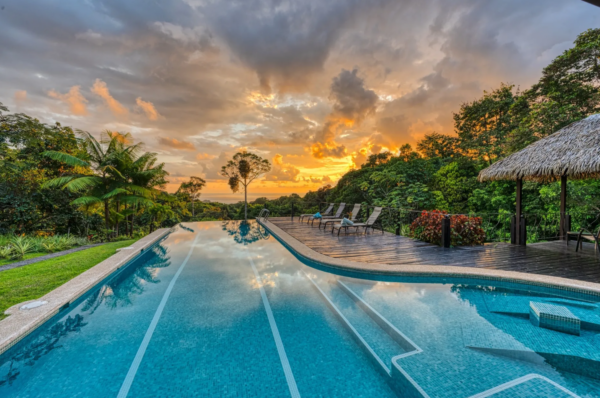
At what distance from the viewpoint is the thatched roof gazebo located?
5.73m

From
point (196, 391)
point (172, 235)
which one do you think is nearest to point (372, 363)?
point (196, 391)

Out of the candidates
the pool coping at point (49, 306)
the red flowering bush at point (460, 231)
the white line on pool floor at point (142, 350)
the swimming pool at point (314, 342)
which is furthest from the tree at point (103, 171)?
the red flowering bush at point (460, 231)

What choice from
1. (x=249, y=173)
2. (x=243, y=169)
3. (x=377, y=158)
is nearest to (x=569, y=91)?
(x=377, y=158)

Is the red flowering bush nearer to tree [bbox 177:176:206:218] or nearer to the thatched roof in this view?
the thatched roof

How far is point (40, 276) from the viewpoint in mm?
4500

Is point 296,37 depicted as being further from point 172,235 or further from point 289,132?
point 172,235

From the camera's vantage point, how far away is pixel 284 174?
20.8 m

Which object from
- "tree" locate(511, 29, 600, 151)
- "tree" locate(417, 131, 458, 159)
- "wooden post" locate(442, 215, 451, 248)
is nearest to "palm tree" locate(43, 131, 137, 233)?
"wooden post" locate(442, 215, 451, 248)

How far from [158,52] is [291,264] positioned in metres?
8.93

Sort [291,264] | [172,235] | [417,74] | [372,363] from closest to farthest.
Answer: [372,363] → [291,264] → [172,235] → [417,74]

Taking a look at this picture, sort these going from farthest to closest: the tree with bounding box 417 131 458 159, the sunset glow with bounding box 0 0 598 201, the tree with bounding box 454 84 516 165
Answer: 1. the tree with bounding box 417 131 458 159
2. the tree with bounding box 454 84 516 165
3. the sunset glow with bounding box 0 0 598 201

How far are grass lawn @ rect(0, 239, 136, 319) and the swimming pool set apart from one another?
629 millimetres

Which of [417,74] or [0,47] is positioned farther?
[417,74]

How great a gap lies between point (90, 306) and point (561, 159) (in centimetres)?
983
